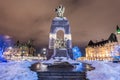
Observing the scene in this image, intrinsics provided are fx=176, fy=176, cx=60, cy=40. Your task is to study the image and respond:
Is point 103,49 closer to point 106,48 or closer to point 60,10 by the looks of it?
point 106,48

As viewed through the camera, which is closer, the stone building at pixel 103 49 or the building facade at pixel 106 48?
the building facade at pixel 106 48

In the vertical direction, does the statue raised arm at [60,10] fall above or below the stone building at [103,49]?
above

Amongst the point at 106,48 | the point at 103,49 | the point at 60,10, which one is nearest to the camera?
the point at 60,10

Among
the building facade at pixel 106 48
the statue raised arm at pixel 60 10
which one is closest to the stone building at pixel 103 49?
the building facade at pixel 106 48

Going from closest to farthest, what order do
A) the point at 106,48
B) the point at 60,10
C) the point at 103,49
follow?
the point at 60,10
the point at 106,48
the point at 103,49

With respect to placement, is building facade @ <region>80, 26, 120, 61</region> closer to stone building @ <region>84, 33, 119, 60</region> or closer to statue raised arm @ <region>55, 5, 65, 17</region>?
stone building @ <region>84, 33, 119, 60</region>

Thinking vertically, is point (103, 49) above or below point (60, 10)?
below

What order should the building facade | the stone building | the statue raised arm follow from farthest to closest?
the stone building < the building facade < the statue raised arm

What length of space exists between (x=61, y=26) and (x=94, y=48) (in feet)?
317

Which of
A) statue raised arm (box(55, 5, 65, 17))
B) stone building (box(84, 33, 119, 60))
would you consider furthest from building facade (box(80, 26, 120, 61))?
statue raised arm (box(55, 5, 65, 17))

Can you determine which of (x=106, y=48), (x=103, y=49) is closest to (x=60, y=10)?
(x=106, y=48)

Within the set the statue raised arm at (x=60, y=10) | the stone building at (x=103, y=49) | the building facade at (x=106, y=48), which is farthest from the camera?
the stone building at (x=103, y=49)

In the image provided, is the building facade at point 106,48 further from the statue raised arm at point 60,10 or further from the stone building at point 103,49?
the statue raised arm at point 60,10

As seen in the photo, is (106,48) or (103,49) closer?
(106,48)
